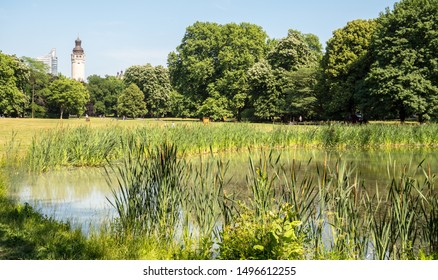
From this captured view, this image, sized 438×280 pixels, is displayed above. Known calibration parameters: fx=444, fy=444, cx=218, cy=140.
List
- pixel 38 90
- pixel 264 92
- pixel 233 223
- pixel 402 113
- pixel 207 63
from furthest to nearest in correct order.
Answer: pixel 264 92 < pixel 402 113 < pixel 207 63 < pixel 38 90 < pixel 233 223

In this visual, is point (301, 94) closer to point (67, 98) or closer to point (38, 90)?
point (67, 98)

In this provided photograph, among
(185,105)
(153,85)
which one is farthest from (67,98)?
(153,85)

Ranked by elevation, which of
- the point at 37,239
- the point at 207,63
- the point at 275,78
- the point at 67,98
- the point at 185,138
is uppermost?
the point at 275,78

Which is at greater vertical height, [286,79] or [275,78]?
[275,78]

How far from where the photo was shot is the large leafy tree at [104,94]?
141 ft

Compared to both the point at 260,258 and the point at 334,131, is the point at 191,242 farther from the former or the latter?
the point at 334,131

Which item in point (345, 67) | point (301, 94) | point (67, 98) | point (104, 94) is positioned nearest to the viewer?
point (67, 98)

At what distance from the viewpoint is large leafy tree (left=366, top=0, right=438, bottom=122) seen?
25891mm

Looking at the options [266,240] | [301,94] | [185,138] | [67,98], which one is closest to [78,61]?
[266,240]

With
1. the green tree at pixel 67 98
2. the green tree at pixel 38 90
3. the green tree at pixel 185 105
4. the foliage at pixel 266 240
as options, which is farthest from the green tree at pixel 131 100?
the foliage at pixel 266 240

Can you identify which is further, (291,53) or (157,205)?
(291,53)

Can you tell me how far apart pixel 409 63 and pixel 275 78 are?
13036mm

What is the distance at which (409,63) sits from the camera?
26281mm

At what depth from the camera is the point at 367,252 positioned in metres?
5.36
